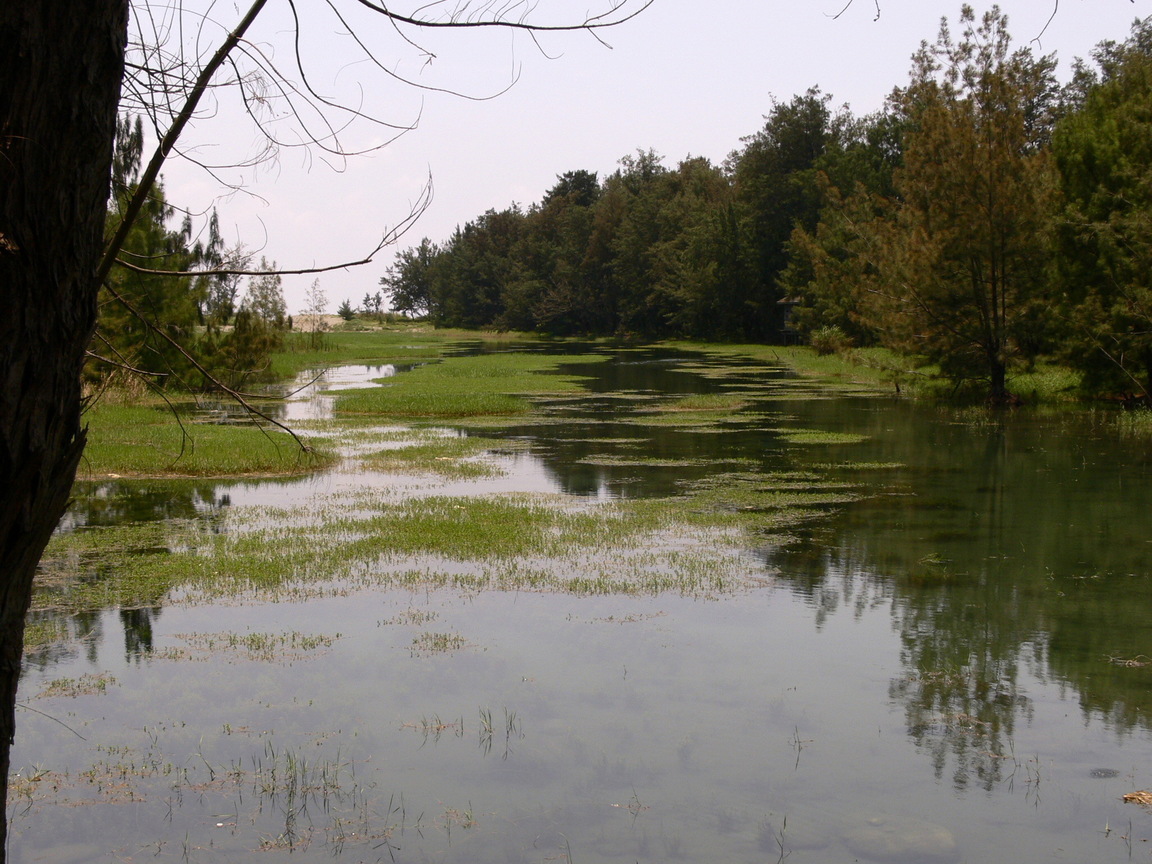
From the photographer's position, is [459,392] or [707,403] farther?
[459,392]

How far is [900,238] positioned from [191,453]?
24125 mm

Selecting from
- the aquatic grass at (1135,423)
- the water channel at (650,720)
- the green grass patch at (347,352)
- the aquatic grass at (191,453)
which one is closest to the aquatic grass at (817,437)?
the aquatic grass at (1135,423)

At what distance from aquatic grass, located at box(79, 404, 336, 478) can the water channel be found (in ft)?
27.1

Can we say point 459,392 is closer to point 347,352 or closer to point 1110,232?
point 1110,232

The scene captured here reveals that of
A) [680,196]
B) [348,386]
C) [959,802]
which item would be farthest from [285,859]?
[680,196]

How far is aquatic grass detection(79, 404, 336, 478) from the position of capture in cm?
2038

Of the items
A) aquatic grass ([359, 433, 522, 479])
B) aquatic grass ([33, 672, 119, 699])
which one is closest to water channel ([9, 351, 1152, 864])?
aquatic grass ([33, 672, 119, 699])

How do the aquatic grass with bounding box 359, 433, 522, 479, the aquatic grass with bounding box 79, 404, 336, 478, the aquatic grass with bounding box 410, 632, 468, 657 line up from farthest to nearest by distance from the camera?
the aquatic grass with bounding box 359, 433, 522, 479
the aquatic grass with bounding box 79, 404, 336, 478
the aquatic grass with bounding box 410, 632, 468, 657

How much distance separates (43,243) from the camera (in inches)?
109

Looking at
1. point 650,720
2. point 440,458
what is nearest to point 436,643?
point 650,720

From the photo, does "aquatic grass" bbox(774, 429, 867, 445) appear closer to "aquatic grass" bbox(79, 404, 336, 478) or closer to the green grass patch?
"aquatic grass" bbox(79, 404, 336, 478)

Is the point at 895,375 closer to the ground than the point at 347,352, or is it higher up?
closer to the ground

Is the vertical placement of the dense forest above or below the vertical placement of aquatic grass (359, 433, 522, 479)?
above

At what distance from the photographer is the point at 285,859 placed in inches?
253
